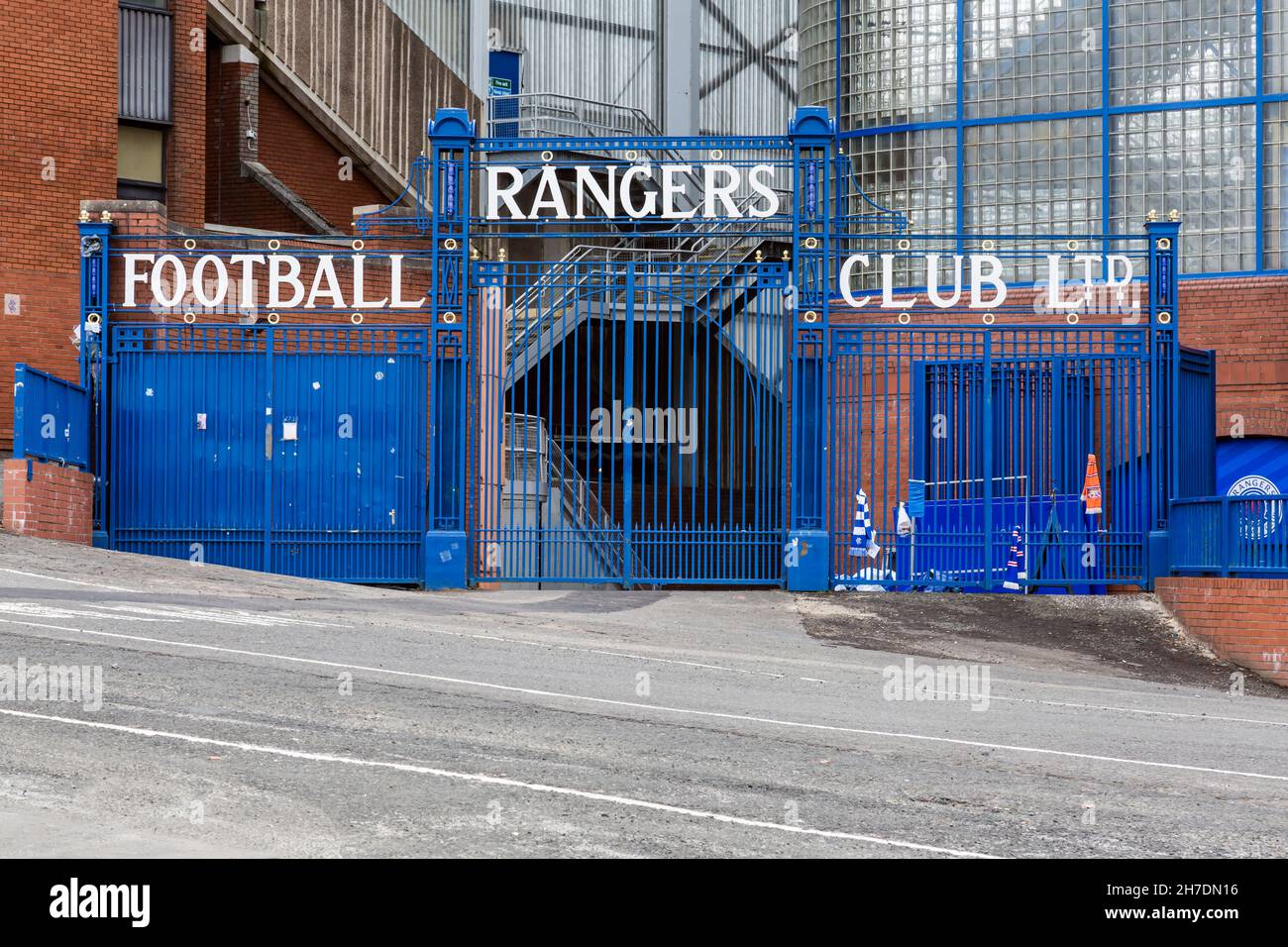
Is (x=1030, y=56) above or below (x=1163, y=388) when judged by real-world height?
above

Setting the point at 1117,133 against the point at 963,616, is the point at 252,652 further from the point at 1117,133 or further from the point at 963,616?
the point at 1117,133

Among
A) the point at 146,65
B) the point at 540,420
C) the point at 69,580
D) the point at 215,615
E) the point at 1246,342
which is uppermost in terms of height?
the point at 146,65

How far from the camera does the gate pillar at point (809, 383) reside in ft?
59.1

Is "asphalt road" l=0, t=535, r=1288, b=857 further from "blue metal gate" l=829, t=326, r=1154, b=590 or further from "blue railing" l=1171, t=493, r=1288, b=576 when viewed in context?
"blue metal gate" l=829, t=326, r=1154, b=590

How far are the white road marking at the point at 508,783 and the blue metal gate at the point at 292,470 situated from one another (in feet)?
29.1

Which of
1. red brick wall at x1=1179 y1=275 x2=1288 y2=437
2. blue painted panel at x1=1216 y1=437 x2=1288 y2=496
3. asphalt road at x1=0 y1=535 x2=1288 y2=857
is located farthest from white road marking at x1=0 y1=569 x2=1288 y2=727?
red brick wall at x1=1179 y1=275 x2=1288 y2=437

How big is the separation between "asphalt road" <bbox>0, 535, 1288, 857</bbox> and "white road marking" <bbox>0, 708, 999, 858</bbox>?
2cm

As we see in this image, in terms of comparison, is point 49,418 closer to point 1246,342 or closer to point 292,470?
point 292,470

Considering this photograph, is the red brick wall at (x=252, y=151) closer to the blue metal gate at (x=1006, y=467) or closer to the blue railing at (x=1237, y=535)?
the blue metal gate at (x=1006, y=467)

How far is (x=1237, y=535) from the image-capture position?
1627 centimetres

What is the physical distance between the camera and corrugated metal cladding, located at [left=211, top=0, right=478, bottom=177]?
29.3 meters

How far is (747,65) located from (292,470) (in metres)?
25.3

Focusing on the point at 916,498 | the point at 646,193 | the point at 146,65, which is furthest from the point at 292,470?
the point at 146,65

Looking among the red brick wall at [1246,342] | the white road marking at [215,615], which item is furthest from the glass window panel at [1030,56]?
the white road marking at [215,615]
